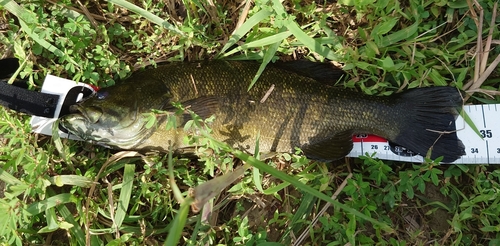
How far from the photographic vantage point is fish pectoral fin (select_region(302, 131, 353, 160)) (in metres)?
2.97

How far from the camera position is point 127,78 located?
3.08m

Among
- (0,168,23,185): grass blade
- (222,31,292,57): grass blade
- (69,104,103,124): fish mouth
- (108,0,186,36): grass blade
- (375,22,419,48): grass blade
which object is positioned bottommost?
(0,168,23,185): grass blade

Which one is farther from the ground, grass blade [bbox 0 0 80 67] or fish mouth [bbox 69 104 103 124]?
grass blade [bbox 0 0 80 67]

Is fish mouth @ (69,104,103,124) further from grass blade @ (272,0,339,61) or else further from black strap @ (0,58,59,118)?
grass blade @ (272,0,339,61)

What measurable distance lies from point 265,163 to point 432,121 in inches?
49.3

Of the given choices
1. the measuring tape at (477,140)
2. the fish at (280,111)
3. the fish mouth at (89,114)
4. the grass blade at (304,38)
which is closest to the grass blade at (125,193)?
the fish at (280,111)

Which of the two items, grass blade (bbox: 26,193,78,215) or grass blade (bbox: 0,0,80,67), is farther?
grass blade (bbox: 0,0,80,67)

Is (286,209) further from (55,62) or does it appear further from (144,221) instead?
(55,62)

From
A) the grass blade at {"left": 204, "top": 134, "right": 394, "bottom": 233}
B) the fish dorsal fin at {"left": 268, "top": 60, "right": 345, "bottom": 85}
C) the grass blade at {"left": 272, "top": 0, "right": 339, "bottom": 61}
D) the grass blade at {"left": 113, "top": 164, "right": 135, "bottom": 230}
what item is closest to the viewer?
the grass blade at {"left": 204, "top": 134, "right": 394, "bottom": 233}

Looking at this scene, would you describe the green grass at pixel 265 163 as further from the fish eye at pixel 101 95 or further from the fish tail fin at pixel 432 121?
the fish eye at pixel 101 95

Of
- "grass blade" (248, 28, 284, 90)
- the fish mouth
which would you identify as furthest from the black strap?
"grass blade" (248, 28, 284, 90)

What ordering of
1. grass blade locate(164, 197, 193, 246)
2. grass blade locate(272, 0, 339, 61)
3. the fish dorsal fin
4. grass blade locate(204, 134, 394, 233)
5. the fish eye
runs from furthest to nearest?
the fish dorsal fin, the fish eye, grass blade locate(272, 0, 339, 61), grass blade locate(204, 134, 394, 233), grass blade locate(164, 197, 193, 246)

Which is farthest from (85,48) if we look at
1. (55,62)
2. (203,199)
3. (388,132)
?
(388,132)

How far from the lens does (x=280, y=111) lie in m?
2.93
